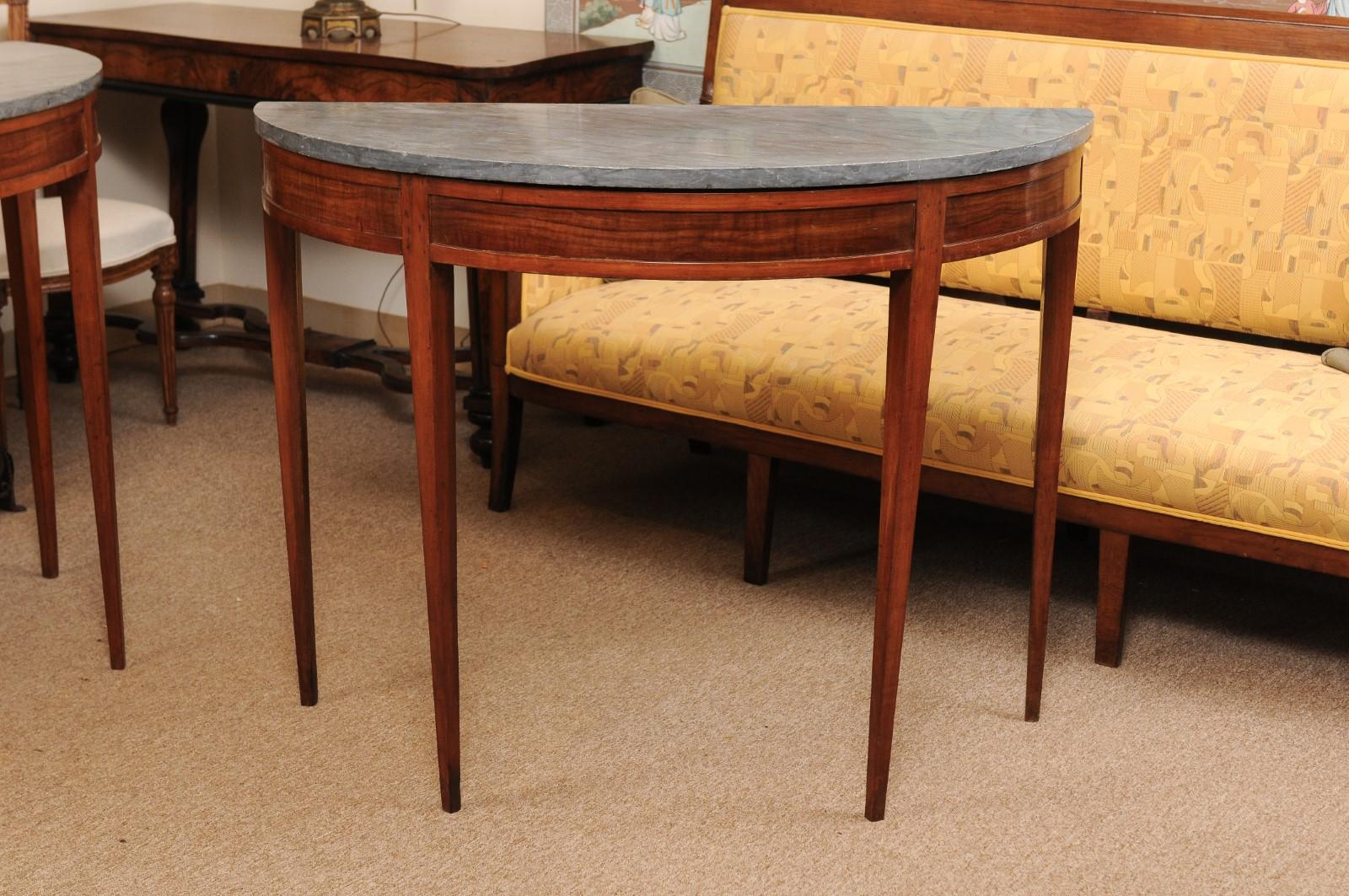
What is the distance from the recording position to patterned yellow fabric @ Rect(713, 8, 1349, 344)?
9.27ft

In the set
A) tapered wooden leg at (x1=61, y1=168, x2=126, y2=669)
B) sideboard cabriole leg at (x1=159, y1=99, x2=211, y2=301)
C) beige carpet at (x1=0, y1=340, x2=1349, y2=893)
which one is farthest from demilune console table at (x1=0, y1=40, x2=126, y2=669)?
sideboard cabriole leg at (x1=159, y1=99, x2=211, y2=301)

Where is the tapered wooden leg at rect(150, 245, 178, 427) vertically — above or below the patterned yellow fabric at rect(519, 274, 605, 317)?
below

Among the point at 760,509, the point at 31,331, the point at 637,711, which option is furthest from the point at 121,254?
the point at 637,711

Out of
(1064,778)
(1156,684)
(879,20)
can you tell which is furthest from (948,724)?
(879,20)

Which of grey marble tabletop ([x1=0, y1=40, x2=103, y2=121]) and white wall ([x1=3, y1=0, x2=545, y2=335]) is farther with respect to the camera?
white wall ([x1=3, y1=0, x2=545, y2=335])

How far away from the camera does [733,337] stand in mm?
2822

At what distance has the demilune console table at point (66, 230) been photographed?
2127 mm

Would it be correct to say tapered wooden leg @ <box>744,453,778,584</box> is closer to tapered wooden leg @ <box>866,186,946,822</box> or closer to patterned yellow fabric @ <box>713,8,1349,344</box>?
patterned yellow fabric @ <box>713,8,1349,344</box>

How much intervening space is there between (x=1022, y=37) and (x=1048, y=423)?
3.80 feet

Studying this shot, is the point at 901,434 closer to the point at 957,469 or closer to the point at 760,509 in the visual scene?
the point at 957,469

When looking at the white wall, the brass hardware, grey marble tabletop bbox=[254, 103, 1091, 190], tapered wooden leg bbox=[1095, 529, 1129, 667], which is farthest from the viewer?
the white wall

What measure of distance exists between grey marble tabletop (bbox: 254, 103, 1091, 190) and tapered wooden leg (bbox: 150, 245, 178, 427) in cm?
177

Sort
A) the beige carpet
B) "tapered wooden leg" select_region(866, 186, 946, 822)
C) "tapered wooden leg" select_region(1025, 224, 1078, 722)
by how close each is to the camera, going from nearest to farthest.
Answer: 1. "tapered wooden leg" select_region(866, 186, 946, 822)
2. the beige carpet
3. "tapered wooden leg" select_region(1025, 224, 1078, 722)

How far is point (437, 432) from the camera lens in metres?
1.91
